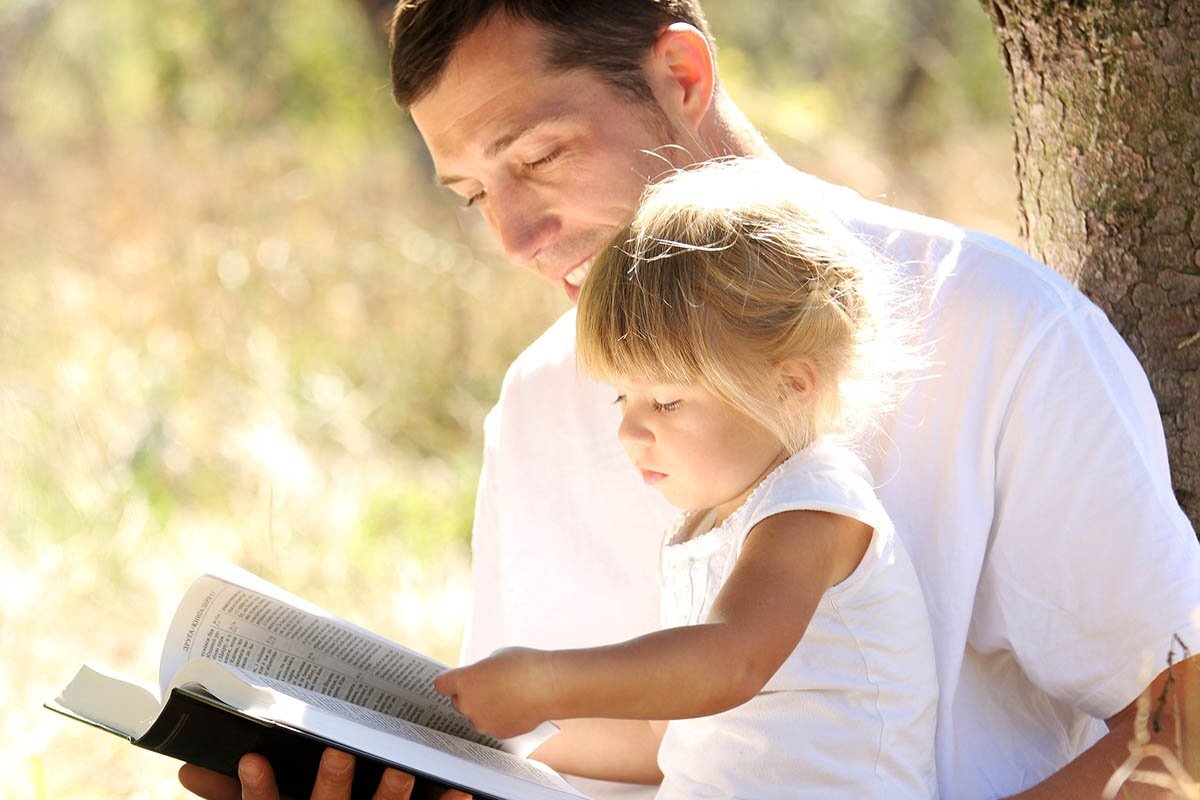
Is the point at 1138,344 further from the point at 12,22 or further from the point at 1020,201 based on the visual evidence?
the point at 12,22

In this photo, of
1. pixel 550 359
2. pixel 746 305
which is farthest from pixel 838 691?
pixel 550 359

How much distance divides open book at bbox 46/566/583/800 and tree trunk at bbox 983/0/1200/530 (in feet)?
3.96

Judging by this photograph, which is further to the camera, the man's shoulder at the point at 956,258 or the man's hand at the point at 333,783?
the man's shoulder at the point at 956,258

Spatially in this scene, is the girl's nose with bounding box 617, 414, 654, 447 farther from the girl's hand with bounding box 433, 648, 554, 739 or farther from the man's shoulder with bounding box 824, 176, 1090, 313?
the man's shoulder with bounding box 824, 176, 1090, 313

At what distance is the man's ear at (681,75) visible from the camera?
8.07ft

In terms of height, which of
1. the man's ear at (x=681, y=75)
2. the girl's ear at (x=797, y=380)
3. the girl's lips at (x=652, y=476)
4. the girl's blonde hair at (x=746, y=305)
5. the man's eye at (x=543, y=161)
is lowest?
the girl's lips at (x=652, y=476)

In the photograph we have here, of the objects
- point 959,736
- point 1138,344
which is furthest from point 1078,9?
point 959,736

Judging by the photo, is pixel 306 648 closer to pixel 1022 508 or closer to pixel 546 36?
pixel 1022 508

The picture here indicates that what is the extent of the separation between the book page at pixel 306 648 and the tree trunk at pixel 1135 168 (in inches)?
49.5

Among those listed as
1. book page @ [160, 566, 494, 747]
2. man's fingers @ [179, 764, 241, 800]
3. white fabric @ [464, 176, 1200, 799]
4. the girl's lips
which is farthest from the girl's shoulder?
man's fingers @ [179, 764, 241, 800]

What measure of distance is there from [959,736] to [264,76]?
813 centimetres

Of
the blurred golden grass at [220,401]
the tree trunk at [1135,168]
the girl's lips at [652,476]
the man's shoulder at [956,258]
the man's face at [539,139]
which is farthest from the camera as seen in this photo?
the blurred golden grass at [220,401]

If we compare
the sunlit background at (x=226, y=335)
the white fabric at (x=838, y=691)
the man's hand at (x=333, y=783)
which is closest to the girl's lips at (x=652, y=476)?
the white fabric at (x=838, y=691)

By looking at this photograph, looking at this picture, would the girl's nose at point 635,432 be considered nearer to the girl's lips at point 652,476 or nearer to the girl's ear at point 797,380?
the girl's lips at point 652,476
